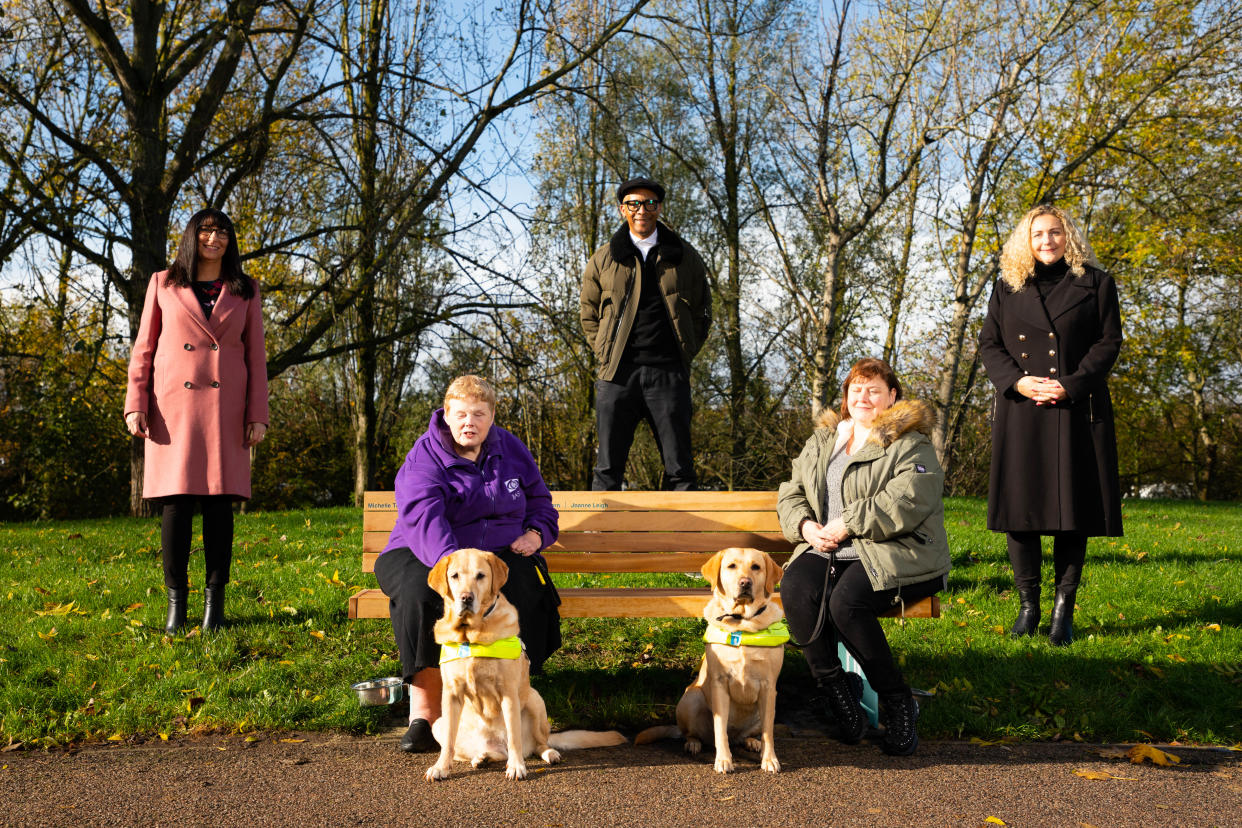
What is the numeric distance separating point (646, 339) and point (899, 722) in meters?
2.86

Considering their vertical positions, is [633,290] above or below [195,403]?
above

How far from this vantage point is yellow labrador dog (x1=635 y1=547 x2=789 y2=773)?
12.1 ft

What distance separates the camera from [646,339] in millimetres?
5926

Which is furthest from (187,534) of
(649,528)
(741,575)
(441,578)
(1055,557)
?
(1055,557)

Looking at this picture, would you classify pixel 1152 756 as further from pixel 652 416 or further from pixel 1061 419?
pixel 652 416

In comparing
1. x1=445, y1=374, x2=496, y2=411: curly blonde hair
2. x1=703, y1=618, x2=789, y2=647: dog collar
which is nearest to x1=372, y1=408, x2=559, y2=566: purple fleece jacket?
x1=445, y1=374, x2=496, y2=411: curly blonde hair

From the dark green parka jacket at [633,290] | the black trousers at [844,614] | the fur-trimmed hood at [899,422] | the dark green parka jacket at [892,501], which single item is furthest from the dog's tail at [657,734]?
the dark green parka jacket at [633,290]

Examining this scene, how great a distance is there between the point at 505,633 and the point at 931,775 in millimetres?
1738

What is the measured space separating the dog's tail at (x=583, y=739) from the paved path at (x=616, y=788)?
4 cm

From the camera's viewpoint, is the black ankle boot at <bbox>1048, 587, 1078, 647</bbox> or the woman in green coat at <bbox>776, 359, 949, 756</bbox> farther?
the black ankle boot at <bbox>1048, 587, 1078, 647</bbox>

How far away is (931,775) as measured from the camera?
11.9ft

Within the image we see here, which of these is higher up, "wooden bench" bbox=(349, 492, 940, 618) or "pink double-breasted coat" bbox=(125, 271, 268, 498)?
"pink double-breasted coat" bbox=(125, 271, 268, 498)

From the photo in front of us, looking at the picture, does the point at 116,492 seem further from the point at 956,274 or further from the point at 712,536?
the point at 956,274

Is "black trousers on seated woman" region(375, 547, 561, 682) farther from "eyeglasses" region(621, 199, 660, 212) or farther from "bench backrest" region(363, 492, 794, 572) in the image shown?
"eyeglasses" region(621, 199, 660, 212)
